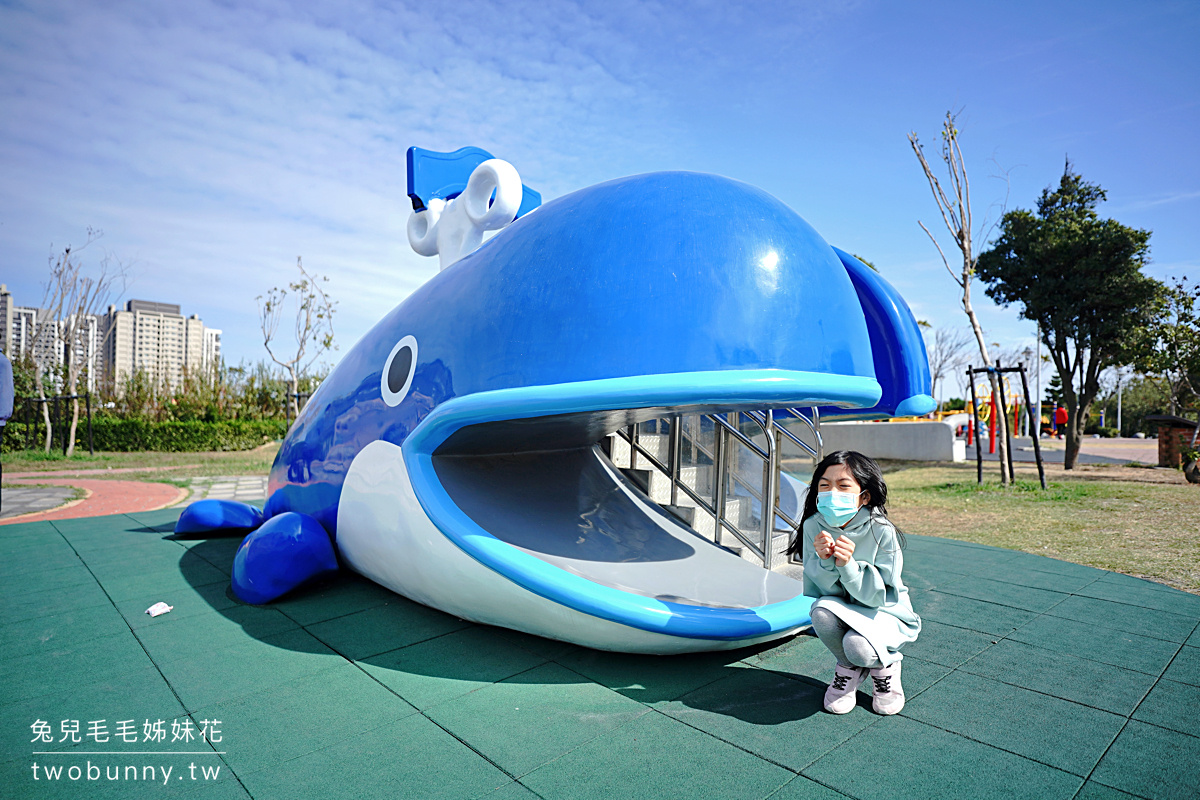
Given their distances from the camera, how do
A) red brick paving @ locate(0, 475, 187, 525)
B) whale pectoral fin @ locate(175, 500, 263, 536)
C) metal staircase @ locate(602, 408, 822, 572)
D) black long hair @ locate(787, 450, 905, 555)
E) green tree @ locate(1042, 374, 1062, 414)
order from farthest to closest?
green tree @ locate(1042, 374, 1062, 414), red brick paving @ locate(0, 475, 187, 525), whale pectoral fin @ locate(175, 500, 263, 536), metal staircase @ locate(602, 408, 822, 572), black long hair @ locate(787, 450, 905, 555)

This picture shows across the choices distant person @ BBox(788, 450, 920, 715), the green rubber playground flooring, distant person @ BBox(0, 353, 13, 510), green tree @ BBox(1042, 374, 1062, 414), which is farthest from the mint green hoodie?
green tree @ BBox(1042, 374, 1062, 414)

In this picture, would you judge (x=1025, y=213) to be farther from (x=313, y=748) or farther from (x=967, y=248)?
(x=313, y=748)

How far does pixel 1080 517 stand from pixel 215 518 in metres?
9.95

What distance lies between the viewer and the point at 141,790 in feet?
7.72

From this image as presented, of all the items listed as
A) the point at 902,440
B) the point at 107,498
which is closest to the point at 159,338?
the point at 107,498

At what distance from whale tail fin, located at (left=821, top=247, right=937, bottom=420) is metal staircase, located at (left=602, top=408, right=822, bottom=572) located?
1.20m

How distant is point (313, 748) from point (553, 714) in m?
0.93

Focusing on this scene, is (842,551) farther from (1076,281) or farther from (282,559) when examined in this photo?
(1076,281)

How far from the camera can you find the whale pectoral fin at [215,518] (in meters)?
6.55

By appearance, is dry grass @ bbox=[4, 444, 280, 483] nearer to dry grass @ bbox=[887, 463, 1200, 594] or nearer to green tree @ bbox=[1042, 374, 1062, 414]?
dry grass @ bbox=[887, 463, 1200, 594]

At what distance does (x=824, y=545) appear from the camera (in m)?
2.79

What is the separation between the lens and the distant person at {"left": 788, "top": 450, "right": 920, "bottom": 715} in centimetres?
280

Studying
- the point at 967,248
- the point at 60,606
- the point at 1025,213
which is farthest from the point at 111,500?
the point at 1025,213

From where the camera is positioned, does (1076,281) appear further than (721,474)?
Yes
